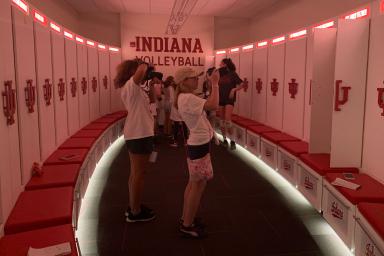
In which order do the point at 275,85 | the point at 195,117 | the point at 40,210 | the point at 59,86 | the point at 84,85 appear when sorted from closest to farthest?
the point at 40,210
the point at 195,117
the point at 59,86
the point at 275,85
the point at 84,85

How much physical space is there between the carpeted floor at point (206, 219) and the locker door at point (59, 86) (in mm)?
764

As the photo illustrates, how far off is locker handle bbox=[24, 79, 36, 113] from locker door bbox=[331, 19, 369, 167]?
2.74 metres

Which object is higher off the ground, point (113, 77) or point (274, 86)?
point (113, 77)

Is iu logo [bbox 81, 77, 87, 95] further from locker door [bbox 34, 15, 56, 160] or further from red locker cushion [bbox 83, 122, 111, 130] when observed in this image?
locker door [bbox 34, 15, 56, 160]

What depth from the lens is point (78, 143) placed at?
4336 mm

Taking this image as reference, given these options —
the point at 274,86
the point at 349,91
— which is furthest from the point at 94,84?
the point at 349,91

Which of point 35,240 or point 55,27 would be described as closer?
point 35,240

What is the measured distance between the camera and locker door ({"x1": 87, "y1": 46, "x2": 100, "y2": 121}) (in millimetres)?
6262

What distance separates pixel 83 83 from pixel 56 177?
2.97 meters

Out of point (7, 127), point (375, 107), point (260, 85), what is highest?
point (260, 85)

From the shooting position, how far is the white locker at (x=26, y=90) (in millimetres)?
2742

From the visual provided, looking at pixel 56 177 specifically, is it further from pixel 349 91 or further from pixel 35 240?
pixel 349 91

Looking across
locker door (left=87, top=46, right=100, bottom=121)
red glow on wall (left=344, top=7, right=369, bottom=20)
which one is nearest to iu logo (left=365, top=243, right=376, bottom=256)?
red glow on wall (left=344, top=7, right=369, bottom=20)

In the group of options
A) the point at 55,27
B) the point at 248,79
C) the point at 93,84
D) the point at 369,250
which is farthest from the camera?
the point at 248,79
